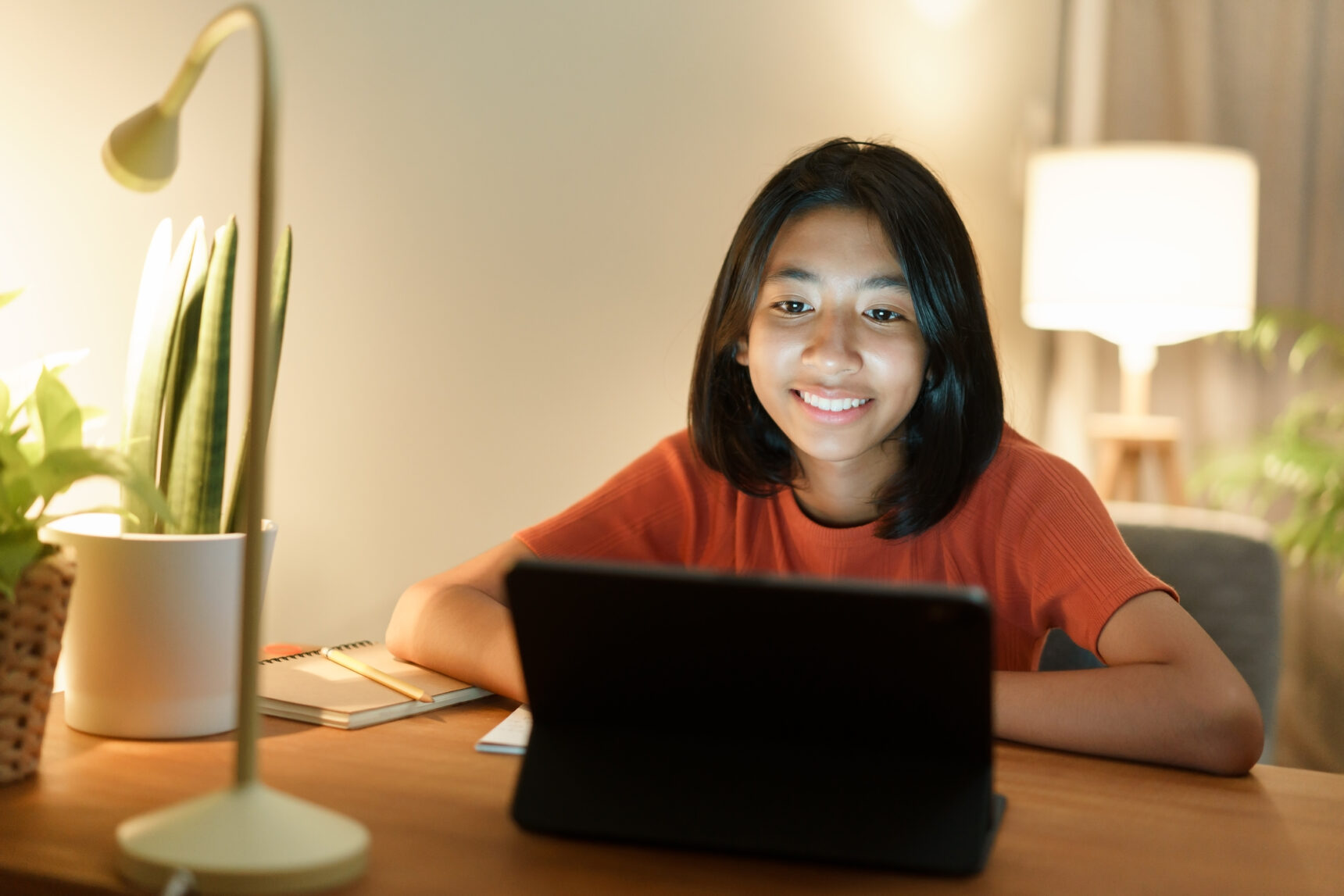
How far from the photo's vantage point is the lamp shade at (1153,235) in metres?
2.47

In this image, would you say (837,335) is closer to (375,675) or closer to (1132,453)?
(375,675)

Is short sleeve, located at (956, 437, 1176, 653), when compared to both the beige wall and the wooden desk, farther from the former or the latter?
the beige wall

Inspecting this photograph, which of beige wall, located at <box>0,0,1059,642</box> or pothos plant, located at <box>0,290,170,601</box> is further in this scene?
beige wall, located at <box>0,0,1059,642</box>

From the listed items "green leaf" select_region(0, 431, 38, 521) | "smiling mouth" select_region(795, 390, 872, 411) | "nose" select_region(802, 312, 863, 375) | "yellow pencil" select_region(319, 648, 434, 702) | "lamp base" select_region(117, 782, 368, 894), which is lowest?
"yellow pencil" select_region(319, 648, 434, 702)

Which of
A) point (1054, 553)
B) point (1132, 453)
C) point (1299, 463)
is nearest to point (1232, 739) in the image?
point (1054, 553)

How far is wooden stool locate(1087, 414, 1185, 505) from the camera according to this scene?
8.84 feet

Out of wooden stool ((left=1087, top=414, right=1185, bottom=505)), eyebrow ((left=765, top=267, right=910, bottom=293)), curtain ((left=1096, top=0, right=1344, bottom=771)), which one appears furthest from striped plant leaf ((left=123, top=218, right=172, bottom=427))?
curtain ((left=1096, top=0, right=1344, bottom=771))

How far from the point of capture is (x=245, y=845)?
1.96ft

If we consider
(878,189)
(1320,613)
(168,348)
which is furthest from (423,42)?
(1320,613)

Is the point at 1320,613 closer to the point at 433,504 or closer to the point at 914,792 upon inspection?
the point at 433,504

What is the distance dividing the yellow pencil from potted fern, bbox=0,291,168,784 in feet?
0.93

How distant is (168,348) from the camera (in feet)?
3.02

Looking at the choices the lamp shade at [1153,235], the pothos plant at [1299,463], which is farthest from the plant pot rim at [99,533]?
the pothos plant at [1299,463]

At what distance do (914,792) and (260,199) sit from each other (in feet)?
1.57
